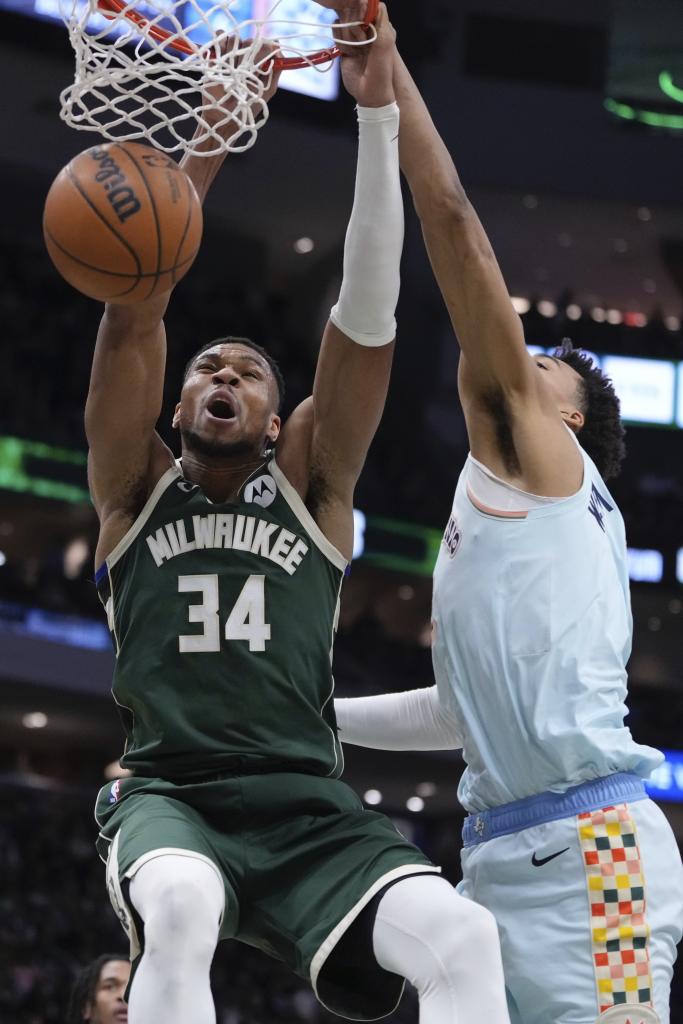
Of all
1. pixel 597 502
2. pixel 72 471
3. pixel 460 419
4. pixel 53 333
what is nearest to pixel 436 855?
pixel 460 419

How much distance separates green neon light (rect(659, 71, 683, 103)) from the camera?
18.8 m

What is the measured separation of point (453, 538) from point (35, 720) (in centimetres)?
1470

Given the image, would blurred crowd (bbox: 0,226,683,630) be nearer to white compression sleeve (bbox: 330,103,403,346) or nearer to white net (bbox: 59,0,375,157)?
white net (bbox: 59,0,375,157)

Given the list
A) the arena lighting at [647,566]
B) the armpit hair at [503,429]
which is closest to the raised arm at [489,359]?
the armpit hair at [503,429]

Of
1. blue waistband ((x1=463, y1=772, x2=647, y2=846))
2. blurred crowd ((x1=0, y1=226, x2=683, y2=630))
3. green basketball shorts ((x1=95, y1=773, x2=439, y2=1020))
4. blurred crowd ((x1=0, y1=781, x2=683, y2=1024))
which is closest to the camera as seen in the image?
green basketball shorts ((x1=95, y1=773, x2=439, y2=1020))

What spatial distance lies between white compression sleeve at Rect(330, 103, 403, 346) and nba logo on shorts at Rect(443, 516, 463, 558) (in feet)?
1.67

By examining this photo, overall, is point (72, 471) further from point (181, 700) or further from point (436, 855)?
point (181, 700)

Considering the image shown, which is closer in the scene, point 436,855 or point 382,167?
point 382,167

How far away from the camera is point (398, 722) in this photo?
165 inches

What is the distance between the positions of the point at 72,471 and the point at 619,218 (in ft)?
28.4

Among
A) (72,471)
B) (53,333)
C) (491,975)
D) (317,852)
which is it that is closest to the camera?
(491,975)

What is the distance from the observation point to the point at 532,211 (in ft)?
65.9

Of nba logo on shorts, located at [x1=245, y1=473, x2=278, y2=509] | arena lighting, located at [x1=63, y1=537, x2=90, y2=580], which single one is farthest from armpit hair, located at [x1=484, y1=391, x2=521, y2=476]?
arena lighting, located at [x1=63, y1=537, x2=90, y2=580]

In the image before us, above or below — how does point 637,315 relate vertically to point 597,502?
below
